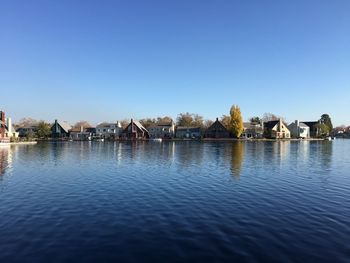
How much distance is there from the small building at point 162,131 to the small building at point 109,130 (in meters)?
17.0

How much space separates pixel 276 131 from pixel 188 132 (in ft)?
142

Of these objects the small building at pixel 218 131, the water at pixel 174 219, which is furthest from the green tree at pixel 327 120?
the water at pixel 174 219

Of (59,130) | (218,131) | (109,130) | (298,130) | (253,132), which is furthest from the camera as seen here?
(298,130)

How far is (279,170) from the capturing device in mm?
30828

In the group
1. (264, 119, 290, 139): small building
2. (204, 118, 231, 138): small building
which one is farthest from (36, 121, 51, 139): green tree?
(264, 119, 290, 139): small building

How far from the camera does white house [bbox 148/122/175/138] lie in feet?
480

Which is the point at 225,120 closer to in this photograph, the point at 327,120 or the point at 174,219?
the point at 327,120

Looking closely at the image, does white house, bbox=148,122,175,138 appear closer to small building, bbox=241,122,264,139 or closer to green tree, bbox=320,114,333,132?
small building, bbox=241,122,264,139

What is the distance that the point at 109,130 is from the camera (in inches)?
5827

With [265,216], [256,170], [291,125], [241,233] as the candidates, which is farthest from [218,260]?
[291,125]

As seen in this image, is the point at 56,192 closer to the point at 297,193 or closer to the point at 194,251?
the point at 194,251

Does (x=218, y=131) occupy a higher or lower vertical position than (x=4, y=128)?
lower

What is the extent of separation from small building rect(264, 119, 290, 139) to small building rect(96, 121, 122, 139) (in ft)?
248

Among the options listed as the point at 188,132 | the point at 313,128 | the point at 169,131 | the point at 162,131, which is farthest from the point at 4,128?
the point at 313,128
